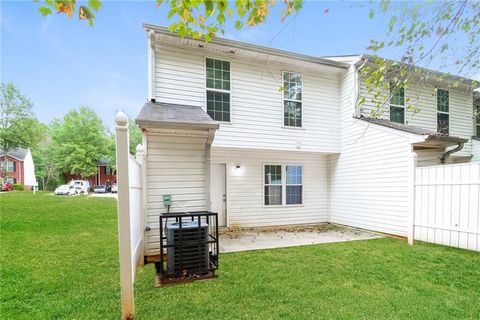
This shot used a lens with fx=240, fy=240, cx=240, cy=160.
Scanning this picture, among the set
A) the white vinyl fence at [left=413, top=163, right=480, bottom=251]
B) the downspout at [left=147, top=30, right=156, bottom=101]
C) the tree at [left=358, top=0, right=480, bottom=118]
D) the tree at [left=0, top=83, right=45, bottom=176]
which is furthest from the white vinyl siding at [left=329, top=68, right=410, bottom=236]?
the tree at [left=0, top=83, right=45, bottom=176]

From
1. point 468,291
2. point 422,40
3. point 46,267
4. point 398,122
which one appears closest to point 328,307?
point 468,291

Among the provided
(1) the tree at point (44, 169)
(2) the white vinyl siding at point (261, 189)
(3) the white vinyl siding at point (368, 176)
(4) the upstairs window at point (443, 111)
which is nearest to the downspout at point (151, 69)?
(2) the white vinyl siding at point (261, 189)

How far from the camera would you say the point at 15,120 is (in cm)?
2203

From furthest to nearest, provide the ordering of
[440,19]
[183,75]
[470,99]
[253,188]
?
[470,99], [253,188], [183,75], [440,19]

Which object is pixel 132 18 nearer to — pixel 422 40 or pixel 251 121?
pixel 251 121

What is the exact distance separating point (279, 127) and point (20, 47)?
15.7 meters

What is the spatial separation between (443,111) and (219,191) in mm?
8751

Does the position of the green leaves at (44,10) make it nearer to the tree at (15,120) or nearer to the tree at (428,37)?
the tree at (428,37)

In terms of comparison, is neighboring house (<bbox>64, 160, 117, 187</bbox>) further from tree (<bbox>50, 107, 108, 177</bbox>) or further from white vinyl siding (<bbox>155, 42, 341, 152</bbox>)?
white vinyl siding (<bbox>155, 42, 341, 152</bbox>)

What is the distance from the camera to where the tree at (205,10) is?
1782 mm

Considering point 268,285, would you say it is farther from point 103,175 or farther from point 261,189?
point 103,175

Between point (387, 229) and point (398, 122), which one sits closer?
point (387, 229)

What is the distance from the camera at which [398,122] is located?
26.3 ft

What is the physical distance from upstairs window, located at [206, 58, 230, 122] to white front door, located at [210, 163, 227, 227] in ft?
5.34
